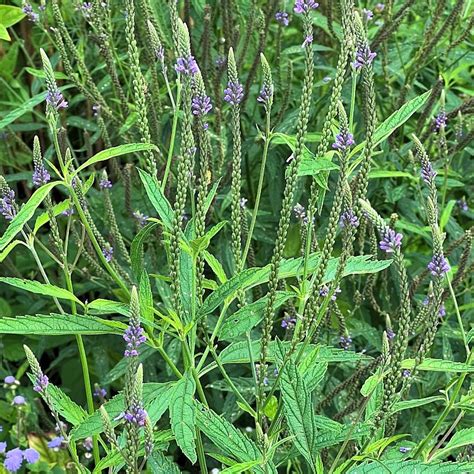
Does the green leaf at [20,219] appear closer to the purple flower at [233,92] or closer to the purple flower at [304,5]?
the purple flower at [233,92]

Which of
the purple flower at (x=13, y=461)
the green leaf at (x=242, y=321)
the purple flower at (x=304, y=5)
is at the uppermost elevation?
the purple flower at (x=304, y=5)

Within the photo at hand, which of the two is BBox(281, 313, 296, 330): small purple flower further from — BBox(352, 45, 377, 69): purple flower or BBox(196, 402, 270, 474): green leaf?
BBox(352, 45, 377, 69): purple flower

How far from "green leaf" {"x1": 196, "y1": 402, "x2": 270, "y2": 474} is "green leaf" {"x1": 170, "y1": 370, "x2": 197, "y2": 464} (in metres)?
0.12

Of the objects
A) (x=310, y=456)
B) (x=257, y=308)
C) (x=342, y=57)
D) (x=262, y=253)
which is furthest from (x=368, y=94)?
(x=262, y=253)

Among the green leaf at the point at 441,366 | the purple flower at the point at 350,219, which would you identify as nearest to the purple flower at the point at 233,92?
the purple flower at the point at 350,219

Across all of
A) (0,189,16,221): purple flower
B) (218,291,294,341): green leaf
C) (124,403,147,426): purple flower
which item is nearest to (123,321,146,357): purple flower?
(124,403,147,426): purple flower

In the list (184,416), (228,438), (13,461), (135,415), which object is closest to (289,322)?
(228,438)

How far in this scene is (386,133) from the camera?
77.7 inches

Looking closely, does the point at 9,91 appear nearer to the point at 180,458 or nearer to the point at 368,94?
the point at 180,458

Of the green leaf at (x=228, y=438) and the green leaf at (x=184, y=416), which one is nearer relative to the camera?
the green leaf at (x=184, y=416)

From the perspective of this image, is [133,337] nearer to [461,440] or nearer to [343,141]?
[343,141]

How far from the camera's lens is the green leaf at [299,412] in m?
1.83

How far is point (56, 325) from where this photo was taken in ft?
6.26

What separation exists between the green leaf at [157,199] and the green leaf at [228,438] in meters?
0.45
